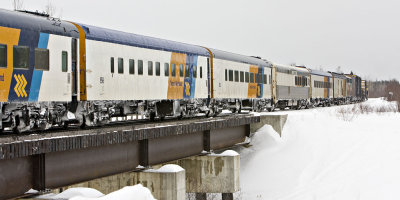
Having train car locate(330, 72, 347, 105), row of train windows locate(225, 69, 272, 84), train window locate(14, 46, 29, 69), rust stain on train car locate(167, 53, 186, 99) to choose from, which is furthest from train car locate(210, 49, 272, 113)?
train car locate(330, 72, 347, 105)

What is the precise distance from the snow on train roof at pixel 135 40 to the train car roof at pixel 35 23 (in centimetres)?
95

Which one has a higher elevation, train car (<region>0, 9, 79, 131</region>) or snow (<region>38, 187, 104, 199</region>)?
train car (<region>0, 9, 79, 131</region>)

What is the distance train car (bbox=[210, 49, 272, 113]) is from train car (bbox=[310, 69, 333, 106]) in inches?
642

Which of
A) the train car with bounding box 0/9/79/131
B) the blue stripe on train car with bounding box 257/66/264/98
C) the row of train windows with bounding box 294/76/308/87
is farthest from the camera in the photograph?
the row of train windows with bounding box 294/76/308/87

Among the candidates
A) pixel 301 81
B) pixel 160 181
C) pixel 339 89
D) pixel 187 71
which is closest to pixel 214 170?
pixel 160 181

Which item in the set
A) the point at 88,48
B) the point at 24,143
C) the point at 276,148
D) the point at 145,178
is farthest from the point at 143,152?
the point at 276,148

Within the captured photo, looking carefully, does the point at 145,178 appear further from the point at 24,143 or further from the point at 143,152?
the point at 24,143

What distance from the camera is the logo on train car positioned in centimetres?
1340

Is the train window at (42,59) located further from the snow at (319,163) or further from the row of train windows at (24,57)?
the snow at (319,163)

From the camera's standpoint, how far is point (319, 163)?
78.0 feet

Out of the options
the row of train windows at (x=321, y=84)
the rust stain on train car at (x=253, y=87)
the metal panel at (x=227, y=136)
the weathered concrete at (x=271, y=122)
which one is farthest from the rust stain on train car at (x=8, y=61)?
the row of train windows at (x=321, y=84)

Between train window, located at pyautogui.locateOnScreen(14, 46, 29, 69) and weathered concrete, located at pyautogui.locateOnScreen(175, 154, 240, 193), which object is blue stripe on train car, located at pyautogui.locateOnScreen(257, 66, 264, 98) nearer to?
weathered concrete, located at pyautogui.locateOnScreen(175, 154, 240, 193)

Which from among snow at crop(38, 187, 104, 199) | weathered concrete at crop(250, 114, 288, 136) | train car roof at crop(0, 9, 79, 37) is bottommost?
snow at crop(38, 187, 104, 199)

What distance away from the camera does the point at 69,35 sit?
15547 millimetres
